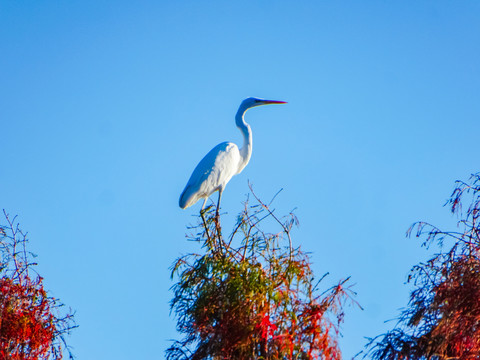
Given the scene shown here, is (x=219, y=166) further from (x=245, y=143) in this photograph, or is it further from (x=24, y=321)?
(x=24, y=321)

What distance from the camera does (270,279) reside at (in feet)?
19.8

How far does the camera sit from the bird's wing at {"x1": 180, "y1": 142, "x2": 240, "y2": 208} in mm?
9680

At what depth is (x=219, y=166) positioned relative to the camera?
32.9ft

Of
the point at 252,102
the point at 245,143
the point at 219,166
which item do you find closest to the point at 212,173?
the point at 219,166

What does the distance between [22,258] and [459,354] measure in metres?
3.88

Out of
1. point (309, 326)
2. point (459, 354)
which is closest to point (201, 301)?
point (309, 326)

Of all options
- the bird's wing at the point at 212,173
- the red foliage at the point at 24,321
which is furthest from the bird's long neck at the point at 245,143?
the red foliage at the point at 24,321

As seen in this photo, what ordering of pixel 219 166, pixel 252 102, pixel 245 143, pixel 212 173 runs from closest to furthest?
pixel 212 173 < pixel 219 166 < pixel 245 143 < pixel 252 102

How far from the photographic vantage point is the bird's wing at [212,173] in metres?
9.68

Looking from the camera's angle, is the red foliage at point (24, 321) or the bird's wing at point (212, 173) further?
the bird's wing at point (212, 173)

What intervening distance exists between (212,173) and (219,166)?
0.20 m

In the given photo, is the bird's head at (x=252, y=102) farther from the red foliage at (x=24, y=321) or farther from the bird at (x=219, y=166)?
the red foliage at (x=24, y=321)

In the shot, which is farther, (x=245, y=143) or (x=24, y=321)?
(x=245, y=143)

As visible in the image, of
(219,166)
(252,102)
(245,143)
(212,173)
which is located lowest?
(212,173)
